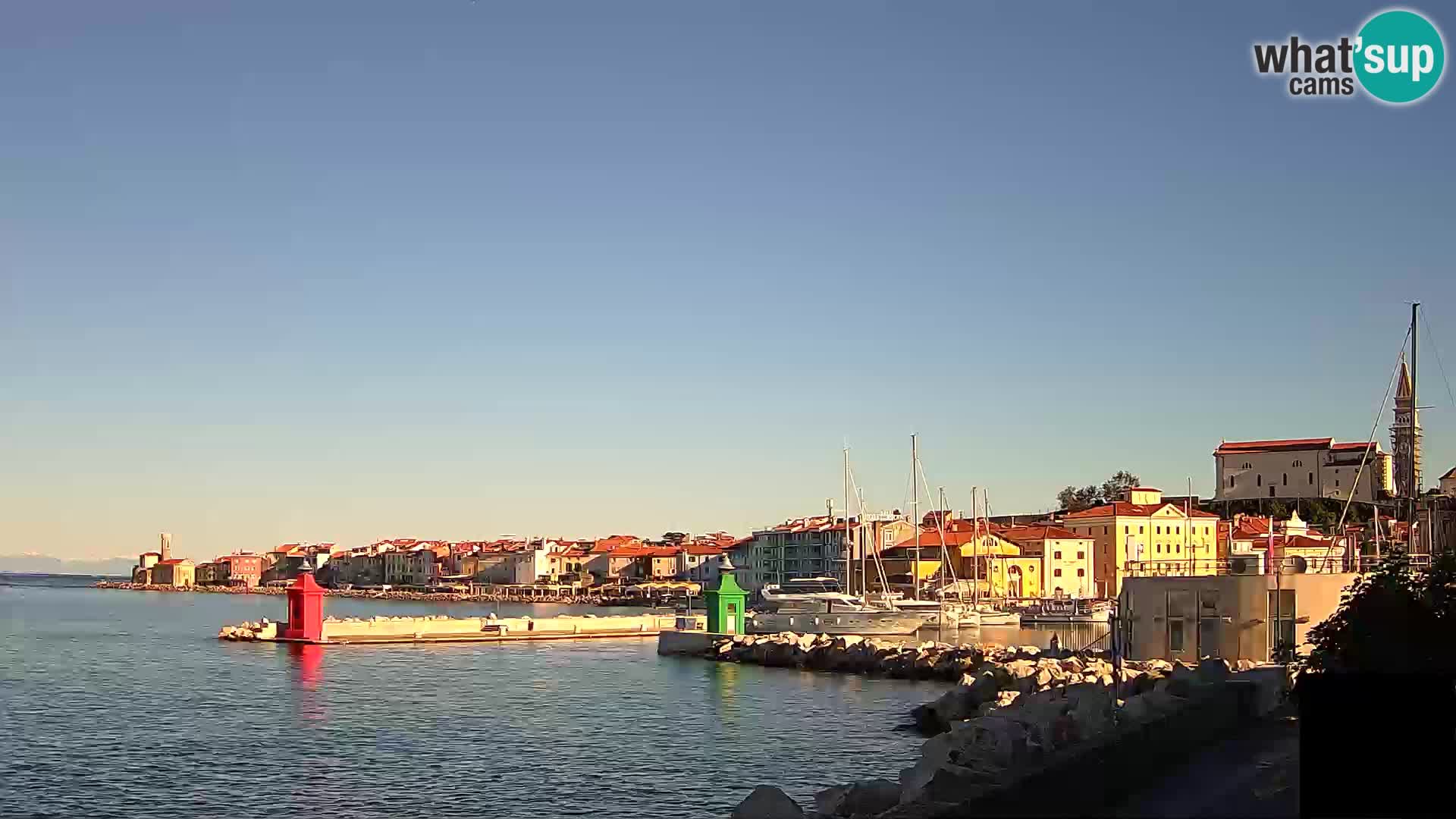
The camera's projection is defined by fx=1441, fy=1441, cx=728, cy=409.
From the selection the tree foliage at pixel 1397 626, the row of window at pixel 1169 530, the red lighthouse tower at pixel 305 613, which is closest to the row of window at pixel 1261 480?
the row of window at pixel 1169 530

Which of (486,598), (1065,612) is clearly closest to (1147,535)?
(1065,612)

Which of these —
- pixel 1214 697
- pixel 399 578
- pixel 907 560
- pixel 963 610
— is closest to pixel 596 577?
pixel 399 578

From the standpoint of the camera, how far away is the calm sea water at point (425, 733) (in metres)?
23.3

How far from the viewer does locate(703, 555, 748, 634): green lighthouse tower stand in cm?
6444

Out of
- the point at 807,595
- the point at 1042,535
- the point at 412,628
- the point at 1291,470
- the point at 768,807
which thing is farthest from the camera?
the point at 1291,470

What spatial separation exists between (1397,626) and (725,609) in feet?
165

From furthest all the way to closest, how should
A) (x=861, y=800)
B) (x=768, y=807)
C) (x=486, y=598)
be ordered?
(x=486, y=598) < (x=861, y=800) < (x=768, y=807)

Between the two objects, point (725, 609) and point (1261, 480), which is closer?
point (725, 609)

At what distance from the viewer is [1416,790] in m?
10.8

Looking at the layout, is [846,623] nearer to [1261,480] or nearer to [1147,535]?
[1147,535]

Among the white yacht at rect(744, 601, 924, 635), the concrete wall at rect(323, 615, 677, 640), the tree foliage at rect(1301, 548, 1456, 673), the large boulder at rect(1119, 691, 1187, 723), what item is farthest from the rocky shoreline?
the tree foliage at rect(1301, 548, 1456, 673)

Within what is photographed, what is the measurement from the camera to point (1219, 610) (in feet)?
97.0

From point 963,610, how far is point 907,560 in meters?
29.9

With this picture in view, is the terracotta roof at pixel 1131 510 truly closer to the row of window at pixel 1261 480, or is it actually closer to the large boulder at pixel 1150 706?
the row of window at pixel 1261 480
